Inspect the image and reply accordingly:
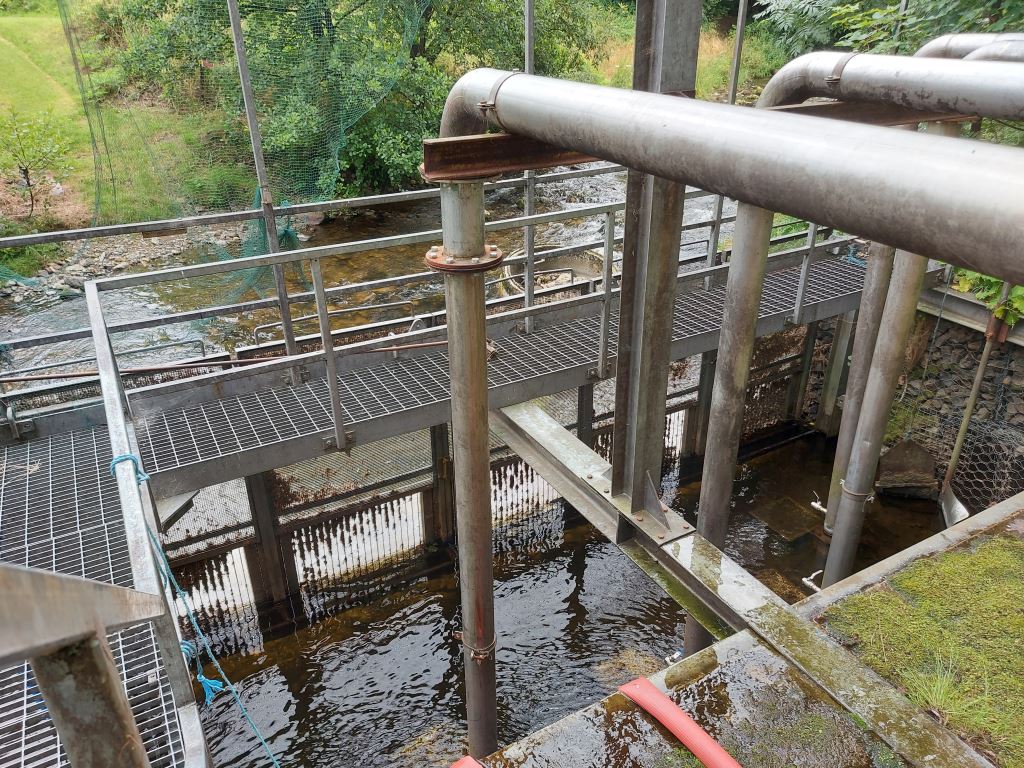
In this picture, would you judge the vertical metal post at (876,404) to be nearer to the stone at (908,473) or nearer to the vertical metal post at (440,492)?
the stone at (908,473)

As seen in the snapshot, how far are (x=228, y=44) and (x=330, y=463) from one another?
423cm

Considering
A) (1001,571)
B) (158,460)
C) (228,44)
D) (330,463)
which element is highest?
(228,44)

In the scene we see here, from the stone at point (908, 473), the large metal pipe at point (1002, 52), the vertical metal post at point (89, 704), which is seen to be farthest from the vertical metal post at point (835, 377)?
the vertical metal post at point (89, 704)

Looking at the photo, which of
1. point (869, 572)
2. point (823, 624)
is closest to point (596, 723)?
point (823, 624)

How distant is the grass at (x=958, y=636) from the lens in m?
3.00

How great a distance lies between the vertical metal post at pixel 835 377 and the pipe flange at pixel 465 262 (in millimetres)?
5861

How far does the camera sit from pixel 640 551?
145 inches

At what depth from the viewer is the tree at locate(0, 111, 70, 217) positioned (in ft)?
44.0

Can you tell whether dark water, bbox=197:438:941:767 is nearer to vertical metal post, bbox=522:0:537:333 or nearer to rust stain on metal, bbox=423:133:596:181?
vertical metal post, bbox=522:0:537:333

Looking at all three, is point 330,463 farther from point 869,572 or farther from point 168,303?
point 168,303

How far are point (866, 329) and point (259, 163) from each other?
463 centimetres

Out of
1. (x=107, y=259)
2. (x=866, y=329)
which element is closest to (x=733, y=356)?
(x=866, y=329)

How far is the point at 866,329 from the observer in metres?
5.55

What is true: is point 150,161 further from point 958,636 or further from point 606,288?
point 958,636
